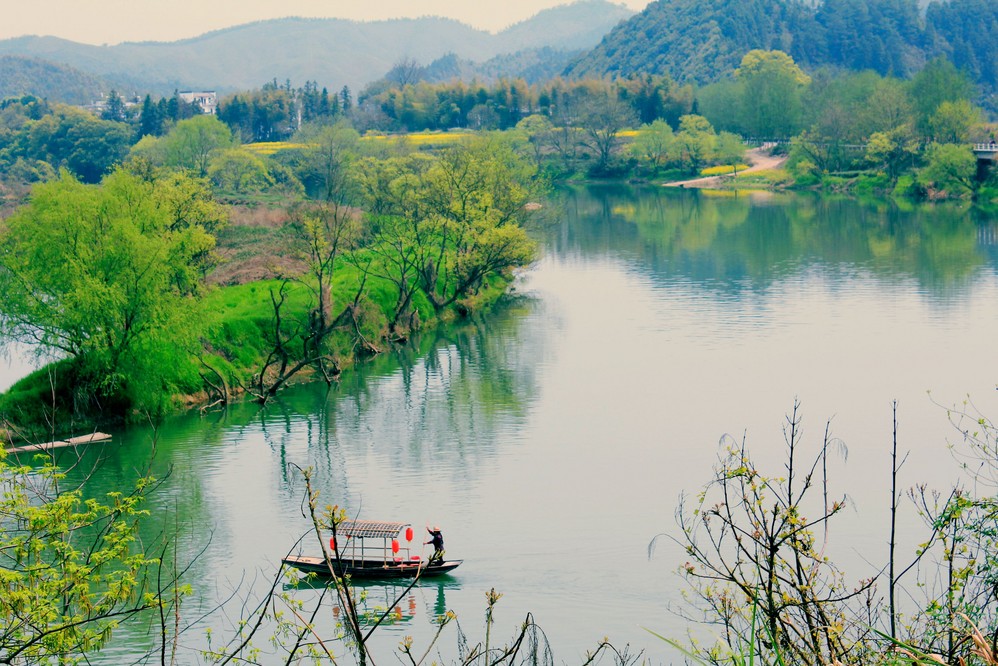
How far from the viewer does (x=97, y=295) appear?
2619cm

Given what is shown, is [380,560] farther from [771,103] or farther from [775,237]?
[771,103]

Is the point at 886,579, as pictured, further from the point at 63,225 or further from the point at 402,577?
the point at 63,225

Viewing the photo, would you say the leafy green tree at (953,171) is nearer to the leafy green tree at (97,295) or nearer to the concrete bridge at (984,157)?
the concrete bridge at (984,157)

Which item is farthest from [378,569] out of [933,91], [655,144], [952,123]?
[655,144]

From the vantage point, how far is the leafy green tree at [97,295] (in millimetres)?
26391

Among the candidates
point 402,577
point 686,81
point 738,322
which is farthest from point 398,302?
point 686,81

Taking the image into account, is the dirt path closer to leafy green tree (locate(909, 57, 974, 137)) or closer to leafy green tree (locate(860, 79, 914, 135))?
leafy green tree (locate(860, 79, 914, 135))

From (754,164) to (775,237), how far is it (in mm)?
38861

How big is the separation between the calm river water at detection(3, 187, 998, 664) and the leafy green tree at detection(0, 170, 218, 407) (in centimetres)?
154

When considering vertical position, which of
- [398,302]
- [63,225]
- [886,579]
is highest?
[63,225]

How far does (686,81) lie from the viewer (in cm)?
13838

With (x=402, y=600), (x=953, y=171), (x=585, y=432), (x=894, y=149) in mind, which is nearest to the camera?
(x=402, y=600)

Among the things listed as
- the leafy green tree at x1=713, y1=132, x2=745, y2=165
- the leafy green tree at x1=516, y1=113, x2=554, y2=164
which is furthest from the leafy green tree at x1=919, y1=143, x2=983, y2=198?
the leafy green tree at x1=516, y1=113, x2=554, y2=164

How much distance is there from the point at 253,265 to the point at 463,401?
13781 millimetres
